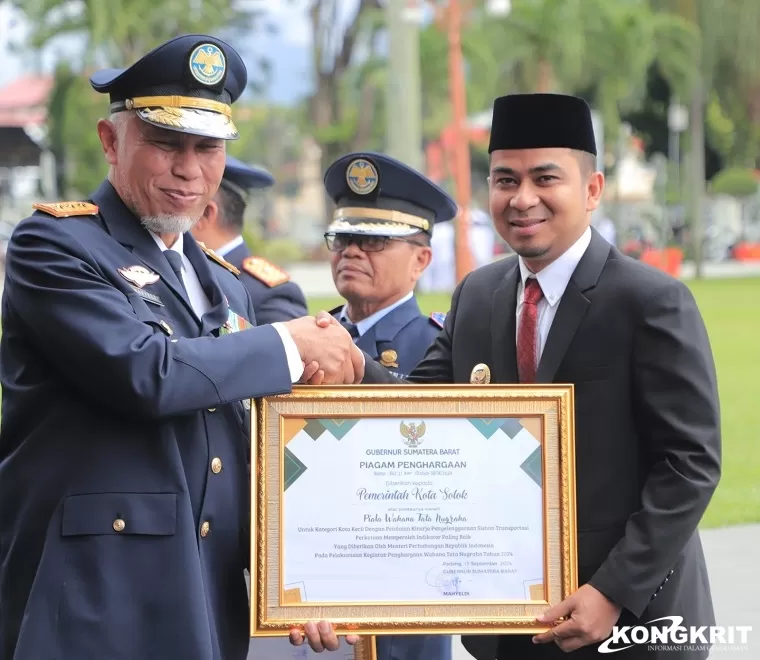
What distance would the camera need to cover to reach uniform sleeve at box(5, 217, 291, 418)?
3070 millimetres

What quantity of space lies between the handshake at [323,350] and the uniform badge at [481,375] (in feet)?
1.04

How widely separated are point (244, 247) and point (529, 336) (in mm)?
2745

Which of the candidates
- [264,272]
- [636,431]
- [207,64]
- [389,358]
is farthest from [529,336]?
[264,272]

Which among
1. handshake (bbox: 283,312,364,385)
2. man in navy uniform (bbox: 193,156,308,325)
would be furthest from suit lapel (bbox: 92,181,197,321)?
man in navy uniform (bbox: 193,156,308,325)

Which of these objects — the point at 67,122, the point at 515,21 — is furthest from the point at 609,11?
the point at 67,122

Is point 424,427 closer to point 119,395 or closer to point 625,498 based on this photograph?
point 625,498

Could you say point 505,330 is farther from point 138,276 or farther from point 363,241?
point 363,241

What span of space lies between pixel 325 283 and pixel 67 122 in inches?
337

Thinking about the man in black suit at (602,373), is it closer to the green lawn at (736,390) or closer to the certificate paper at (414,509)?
the certificate paper at (414,509)

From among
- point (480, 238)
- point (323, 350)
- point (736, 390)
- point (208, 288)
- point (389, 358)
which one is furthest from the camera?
point (480, 238)

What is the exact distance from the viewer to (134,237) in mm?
3355

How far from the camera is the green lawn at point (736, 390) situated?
8852 millimetres

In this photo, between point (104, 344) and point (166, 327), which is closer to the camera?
point (104, 344)

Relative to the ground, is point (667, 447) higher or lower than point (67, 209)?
lower
